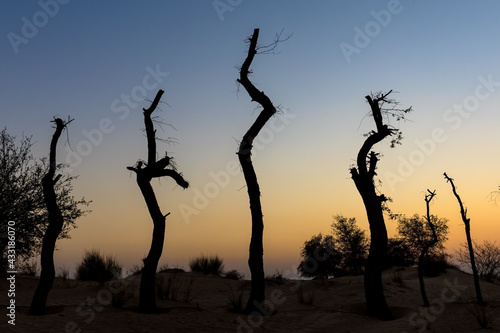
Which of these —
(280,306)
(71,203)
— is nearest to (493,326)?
(280,306)

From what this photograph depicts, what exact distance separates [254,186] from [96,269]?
45.8 feet

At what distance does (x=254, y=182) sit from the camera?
1672 centimetres

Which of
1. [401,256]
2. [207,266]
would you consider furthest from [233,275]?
[401,256]

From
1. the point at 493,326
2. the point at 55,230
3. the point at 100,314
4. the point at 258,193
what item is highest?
the point at 258,193

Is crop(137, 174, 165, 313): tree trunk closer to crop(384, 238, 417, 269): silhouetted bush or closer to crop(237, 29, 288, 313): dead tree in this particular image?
crop(237, 29, 288, 313): dead tree

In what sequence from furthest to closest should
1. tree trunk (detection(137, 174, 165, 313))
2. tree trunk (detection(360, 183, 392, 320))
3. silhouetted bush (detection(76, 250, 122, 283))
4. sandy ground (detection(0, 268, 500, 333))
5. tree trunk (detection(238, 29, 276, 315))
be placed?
silhouetted bush (detection(76, 250, 122, 283)), tree trunk (detection(360, 183, 392, 320)), tree trunk (detection(238, 29, 276, 315)), tree trunk (detection(137, 174, 165, 313)), sandy ground (detection(0, 268, 500, 333))

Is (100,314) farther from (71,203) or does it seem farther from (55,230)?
(71,203)

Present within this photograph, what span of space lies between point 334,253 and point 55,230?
27.1m

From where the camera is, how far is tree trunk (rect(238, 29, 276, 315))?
16.1 meters

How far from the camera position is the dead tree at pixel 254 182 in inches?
635

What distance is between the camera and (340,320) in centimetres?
1571

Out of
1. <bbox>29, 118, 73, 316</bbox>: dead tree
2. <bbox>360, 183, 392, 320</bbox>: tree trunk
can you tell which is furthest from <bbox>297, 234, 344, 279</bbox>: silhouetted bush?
<bbox>29, 118, 73, 316</bbox>: dead tree

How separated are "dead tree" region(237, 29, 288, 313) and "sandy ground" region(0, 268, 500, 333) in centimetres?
91

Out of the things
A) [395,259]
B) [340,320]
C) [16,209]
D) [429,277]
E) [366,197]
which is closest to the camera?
[340,320]
